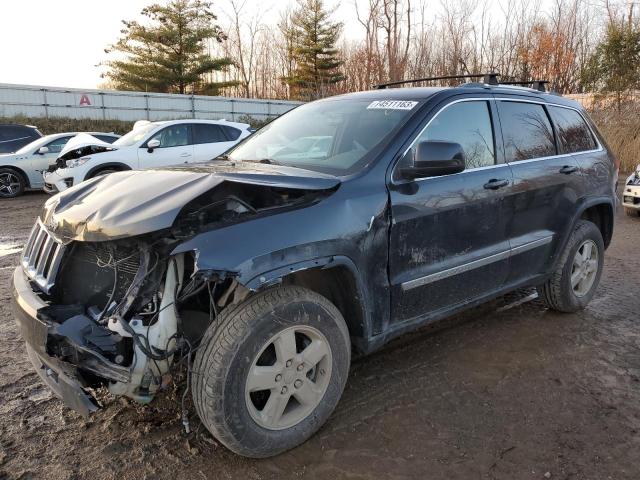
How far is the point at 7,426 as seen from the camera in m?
2.80

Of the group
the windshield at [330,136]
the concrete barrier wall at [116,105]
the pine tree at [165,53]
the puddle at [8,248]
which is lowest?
the puddle at [8,248]

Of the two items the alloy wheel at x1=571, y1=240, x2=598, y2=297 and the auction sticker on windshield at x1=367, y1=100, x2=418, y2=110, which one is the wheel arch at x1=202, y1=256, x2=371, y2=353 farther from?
the alloy wheel at x1=571, y1=240, x2=598, y2=297

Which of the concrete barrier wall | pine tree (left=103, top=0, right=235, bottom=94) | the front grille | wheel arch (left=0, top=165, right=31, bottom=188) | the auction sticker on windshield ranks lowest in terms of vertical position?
the front grille

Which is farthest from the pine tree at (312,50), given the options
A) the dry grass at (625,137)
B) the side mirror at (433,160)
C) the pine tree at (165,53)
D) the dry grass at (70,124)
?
the side mirror at (433,160)

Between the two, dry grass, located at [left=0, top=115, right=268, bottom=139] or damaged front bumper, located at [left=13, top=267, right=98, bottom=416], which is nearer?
damaged front bumper, located at [left=13, top=267, right=98, bottom=416]

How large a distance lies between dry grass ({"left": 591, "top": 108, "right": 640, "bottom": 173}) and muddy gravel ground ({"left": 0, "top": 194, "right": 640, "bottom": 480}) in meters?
13.3

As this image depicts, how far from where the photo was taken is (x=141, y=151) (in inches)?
424

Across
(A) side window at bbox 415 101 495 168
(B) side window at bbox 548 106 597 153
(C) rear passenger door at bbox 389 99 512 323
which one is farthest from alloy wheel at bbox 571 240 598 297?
(A) side window at bbox 415 101 495 168

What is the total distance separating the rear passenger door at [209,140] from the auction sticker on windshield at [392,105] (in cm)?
839

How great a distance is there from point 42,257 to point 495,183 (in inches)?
112

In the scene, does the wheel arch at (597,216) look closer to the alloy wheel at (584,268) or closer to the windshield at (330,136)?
the alloy wheel at (584,268)

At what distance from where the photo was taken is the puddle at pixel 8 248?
6.82 metres

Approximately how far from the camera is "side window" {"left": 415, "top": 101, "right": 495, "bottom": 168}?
10.6ft

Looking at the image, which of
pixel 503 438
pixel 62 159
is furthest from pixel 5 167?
pixel 503 438
